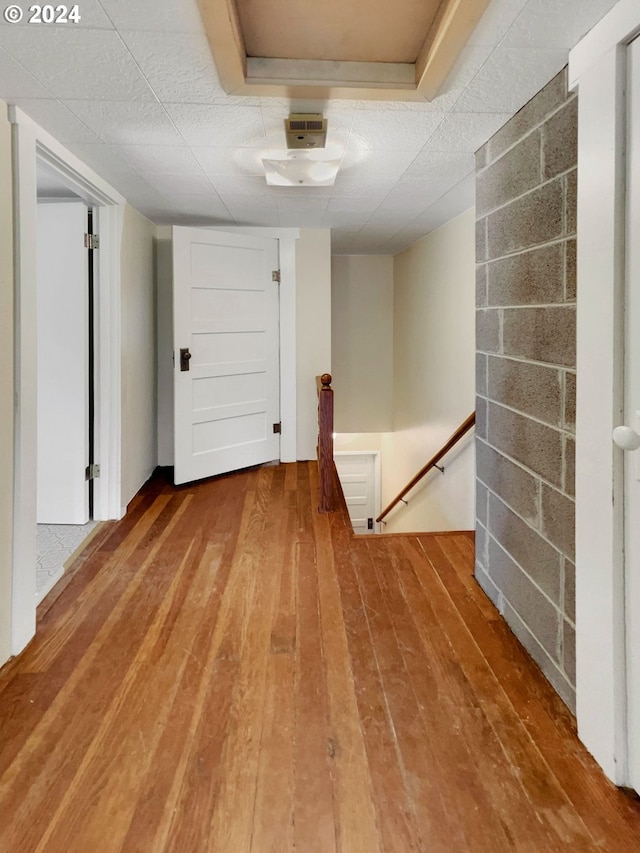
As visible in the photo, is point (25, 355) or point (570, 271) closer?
point (570, 271)

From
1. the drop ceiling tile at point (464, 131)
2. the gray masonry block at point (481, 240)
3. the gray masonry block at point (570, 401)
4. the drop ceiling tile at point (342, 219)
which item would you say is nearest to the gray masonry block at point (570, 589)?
the gray masonry block at point (570, 401)

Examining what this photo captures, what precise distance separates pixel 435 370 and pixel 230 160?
239cm

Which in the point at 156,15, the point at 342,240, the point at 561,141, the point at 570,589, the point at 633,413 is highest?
the point at 342,240

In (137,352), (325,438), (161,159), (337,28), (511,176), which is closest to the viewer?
(337,28)

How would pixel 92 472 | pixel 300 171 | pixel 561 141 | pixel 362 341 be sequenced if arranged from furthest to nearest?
pixel 362 341
pixel 92 472
pixel 300 171
pixel 561 141

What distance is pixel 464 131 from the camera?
2.16 meters

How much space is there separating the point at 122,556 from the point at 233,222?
8.08ft

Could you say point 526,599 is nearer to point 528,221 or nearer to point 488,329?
point 488,329

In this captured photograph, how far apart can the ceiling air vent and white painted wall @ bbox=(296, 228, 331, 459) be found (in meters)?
2.22

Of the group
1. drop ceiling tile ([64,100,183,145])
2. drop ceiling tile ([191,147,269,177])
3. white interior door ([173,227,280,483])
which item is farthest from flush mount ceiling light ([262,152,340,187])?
white interior door ([173,227,280,483])

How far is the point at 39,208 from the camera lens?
3000 mm

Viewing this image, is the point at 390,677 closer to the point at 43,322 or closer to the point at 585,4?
the point at 585,4

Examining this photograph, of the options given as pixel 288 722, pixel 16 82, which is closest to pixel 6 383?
pixel 16 82

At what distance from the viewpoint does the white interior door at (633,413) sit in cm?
130
